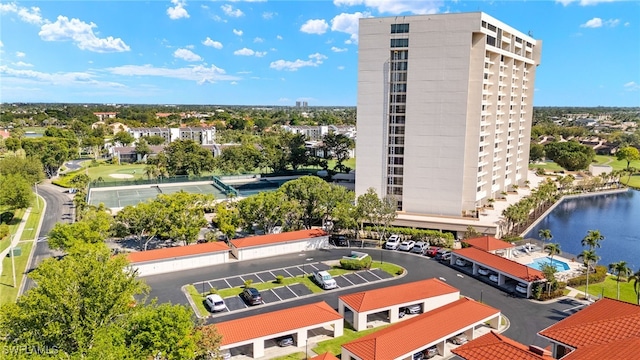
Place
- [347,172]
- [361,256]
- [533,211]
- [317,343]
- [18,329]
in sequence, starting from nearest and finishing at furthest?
[18,329] < [317,343] < [361,256] < [533,211] < [347,172]

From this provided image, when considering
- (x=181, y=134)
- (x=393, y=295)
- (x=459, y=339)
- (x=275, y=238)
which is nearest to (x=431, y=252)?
(x=393, y=295)

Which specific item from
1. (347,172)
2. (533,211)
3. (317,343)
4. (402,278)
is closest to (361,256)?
(402,278)

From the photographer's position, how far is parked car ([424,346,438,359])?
3055 centimetres

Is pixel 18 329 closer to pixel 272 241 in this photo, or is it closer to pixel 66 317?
pixel 66 317

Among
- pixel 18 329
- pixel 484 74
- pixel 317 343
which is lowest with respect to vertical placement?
pixel 317 343

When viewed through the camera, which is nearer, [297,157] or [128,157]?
[297,157]

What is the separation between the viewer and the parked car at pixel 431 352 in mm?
30547

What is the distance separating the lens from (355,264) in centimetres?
4728

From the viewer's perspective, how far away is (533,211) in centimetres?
7644

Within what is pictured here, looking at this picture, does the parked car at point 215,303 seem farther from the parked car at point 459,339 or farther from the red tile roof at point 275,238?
the parked car at point 459,339

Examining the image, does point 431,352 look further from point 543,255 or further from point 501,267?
point 543,255

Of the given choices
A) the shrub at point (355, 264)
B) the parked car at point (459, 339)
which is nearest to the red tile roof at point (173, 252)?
the shrub at point (355, 264)

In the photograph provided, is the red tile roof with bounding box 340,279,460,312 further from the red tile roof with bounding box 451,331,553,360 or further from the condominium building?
the condominium building

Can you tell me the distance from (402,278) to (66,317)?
3140 centimetres
